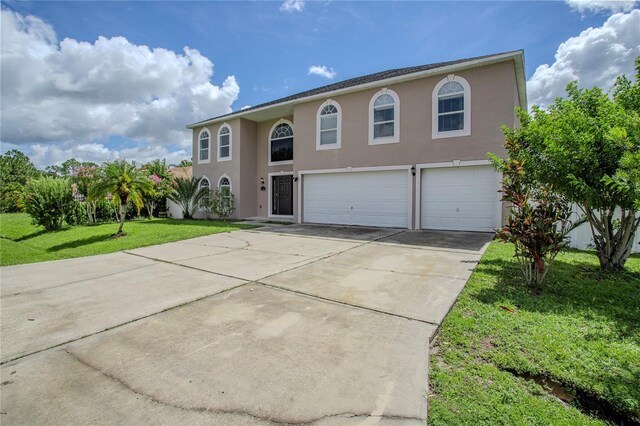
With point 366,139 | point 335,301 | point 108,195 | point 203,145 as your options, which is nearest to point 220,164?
point 203,145

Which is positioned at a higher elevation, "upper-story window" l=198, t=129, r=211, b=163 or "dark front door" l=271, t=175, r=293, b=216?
"upper-story window" l=198, t=129, r=211, b=163

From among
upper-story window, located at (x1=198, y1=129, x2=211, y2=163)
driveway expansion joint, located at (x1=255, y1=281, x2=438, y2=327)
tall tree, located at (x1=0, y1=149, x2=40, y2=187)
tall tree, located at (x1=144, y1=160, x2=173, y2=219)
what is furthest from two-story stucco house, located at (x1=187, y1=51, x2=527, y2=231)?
tall tree, located at (x1=0, y1=149, x2=40, y2=187)

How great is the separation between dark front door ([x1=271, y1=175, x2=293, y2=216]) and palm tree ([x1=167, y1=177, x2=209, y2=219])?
3.92 metres

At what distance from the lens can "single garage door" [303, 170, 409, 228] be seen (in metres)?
11.6

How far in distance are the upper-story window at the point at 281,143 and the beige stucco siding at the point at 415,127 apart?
5.23 ft

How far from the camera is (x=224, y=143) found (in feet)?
55.6

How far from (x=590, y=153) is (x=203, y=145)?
17841 millimetres

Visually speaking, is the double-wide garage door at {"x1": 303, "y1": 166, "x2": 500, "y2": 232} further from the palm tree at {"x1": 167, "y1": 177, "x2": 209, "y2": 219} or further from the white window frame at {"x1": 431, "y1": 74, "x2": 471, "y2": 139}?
the palm tree at {"x1": 167, "y1": 177, "x2": 209, "y2": 219}

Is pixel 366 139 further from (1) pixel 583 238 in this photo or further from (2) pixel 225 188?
(2) pixel 225 188

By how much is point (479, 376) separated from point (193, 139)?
766 inches

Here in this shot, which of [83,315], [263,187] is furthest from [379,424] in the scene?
[263,187]

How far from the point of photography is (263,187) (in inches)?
656

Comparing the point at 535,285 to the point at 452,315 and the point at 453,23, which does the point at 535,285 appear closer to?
the point at 452,315

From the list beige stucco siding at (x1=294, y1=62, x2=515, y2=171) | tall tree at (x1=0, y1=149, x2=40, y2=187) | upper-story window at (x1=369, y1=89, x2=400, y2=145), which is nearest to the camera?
beige stucco siding at (x1=294, y1=62, x2=515, y2=171)
